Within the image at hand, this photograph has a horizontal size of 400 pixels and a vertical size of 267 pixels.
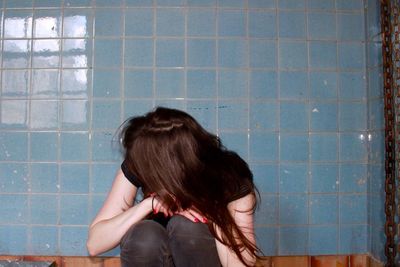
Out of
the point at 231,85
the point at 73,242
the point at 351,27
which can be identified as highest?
the point at 351,27

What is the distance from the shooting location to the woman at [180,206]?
2.85ft

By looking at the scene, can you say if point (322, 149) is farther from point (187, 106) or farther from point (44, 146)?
point (44, 146)

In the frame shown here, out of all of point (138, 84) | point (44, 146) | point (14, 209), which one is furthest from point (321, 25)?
point (14, 209)

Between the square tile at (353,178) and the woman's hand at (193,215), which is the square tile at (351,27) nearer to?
the square tile at (353,178)

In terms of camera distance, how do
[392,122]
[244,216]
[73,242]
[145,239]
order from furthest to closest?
[73,242], [392,122], [244,216], [145,239]

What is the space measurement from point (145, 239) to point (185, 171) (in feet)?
0.64

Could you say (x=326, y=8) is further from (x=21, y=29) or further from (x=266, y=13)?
(x=21, y=29)

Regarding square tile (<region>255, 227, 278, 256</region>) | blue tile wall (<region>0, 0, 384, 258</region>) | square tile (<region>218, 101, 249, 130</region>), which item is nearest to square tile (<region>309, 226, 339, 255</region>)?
blue tile wall (<region>0, 0, 384, 258</region>)

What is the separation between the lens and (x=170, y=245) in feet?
2.87

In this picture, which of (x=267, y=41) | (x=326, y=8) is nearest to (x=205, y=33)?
(x=267, y=41)

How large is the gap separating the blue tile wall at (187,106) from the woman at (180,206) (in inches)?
17.0

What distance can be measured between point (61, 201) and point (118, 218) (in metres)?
0.55

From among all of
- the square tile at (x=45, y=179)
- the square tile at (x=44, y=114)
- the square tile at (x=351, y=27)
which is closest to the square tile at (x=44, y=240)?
the square tile at (x=45, y=179)

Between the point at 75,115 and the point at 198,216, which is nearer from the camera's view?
the point at 198,216
